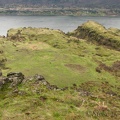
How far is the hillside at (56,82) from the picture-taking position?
25.5 metres

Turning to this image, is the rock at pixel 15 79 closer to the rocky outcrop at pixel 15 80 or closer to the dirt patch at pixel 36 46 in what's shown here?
the rocky outcrop at pixel 15 80

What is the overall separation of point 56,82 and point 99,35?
59221 millimetres

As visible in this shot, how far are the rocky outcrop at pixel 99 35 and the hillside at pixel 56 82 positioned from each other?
122 cm

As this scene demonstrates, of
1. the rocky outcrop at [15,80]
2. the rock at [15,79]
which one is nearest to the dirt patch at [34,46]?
the rocky outcrop at [15,80]

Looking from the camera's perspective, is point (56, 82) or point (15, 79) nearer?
point (15, 79)

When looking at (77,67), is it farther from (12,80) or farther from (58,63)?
(12,80)

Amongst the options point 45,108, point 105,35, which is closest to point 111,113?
point 45,108

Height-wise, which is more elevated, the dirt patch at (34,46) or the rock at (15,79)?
the rock at (15,79)

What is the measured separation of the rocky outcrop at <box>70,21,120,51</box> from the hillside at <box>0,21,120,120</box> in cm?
122

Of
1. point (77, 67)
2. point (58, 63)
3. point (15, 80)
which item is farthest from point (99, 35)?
point (15, 80)

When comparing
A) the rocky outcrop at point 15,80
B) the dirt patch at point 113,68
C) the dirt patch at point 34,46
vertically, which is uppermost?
the rocky outcrop at point 15,80

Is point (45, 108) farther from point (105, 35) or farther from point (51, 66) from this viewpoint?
point (105, 35)

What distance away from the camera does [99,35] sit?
4119 inches

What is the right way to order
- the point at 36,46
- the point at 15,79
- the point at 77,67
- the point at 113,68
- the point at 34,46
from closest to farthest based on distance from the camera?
the point at 15,79 → the point at 77,67 → the point at 113,68 → the point at 34,46 → the point at 36,46
